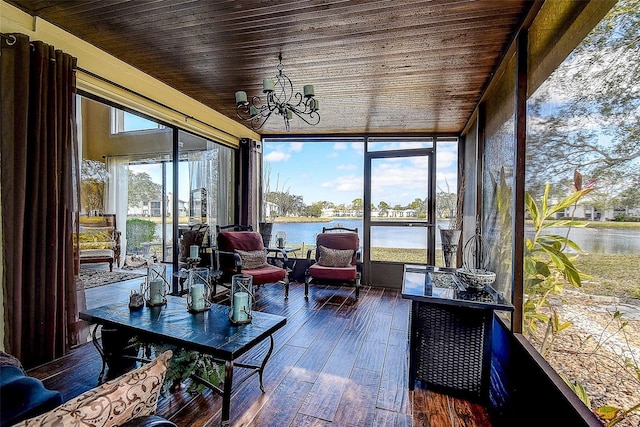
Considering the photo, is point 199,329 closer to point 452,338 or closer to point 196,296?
point 196,296

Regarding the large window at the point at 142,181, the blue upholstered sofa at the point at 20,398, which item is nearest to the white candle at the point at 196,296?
the blue upholstered sofa at the point at 20,398

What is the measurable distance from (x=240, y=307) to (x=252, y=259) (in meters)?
2.27

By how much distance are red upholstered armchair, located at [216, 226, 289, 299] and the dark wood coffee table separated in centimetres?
162

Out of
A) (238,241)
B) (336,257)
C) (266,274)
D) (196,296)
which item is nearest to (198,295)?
(196,296)

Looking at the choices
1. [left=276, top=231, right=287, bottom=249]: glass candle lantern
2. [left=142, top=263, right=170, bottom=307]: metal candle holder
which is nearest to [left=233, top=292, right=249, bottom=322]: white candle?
[left=142, top=263, right=170, bottom=307]: metal candle holder

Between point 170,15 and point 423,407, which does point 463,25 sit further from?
point 423,407

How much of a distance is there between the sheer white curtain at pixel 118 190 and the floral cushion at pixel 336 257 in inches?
109

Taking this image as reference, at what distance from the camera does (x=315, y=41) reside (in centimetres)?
249

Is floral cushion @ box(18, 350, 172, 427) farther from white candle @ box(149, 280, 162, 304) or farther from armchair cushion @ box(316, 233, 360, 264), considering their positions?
armchair cushion @ box(316, 233, 360, 264)

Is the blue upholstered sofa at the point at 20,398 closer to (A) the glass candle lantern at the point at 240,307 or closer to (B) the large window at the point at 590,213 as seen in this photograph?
(A) the glass candle lantern at the point at 240,307

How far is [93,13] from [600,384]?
3.71 metres

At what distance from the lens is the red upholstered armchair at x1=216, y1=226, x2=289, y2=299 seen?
13.0ft

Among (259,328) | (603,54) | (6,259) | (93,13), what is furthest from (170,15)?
(603,54)

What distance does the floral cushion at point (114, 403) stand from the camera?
2.16 feet
